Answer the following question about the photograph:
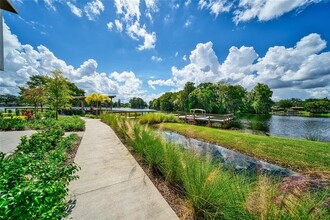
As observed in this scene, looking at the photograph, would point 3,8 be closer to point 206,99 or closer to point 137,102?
point 206,99

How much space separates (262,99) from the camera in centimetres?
5450

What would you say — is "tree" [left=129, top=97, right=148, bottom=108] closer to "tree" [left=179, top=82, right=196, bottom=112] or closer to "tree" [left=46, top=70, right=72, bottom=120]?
"tree" [left=179, top=82, right=196, bottom=112]

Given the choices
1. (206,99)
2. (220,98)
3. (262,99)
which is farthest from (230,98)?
(262,99)

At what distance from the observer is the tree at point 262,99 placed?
175ft

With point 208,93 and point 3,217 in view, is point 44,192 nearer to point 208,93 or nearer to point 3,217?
point 3,217

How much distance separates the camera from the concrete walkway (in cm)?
227

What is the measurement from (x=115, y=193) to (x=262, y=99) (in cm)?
6398

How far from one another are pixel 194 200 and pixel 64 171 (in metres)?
2.06

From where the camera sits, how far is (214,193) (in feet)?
6.99

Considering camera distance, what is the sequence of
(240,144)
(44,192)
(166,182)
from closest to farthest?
(44,192) < (166,182) < (240,144)

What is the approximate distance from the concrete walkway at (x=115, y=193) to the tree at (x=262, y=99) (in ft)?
195

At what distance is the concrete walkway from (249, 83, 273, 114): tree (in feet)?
195

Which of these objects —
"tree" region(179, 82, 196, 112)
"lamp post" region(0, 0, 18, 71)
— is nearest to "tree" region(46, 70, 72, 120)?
"lamp post" region(0, 0, 18, 71)

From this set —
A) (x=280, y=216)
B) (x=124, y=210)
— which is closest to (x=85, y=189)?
(x=124, y=210)
